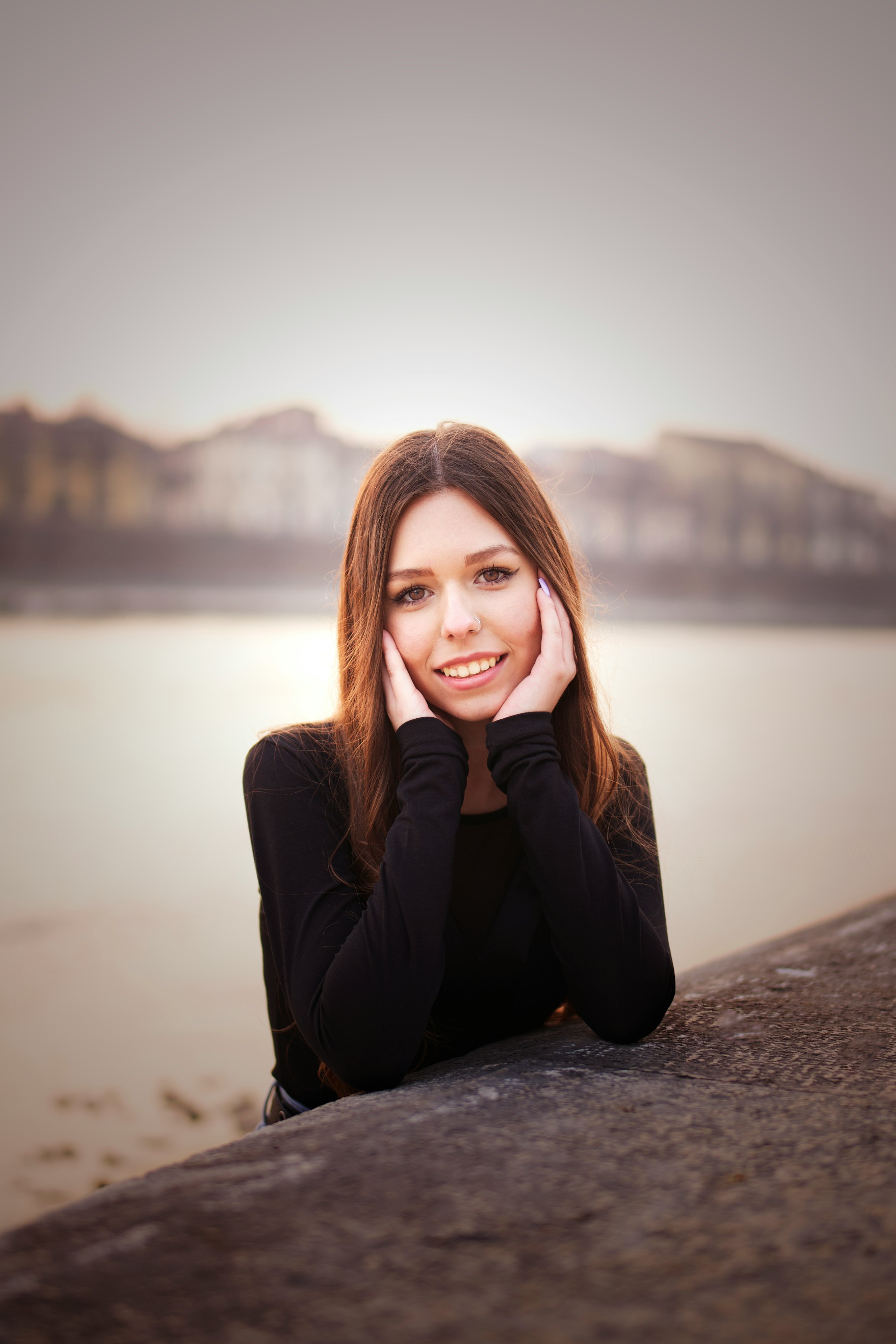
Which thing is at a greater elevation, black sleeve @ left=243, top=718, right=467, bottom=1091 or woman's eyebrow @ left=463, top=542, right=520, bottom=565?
woman's eyebrow @ left=463, top=542, right=520, bottom=565

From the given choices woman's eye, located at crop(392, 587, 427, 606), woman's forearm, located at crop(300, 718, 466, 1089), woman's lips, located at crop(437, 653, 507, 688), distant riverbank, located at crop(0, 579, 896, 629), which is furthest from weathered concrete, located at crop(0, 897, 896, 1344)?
distant riverbank, located at crop(0, 579, 896, 629)

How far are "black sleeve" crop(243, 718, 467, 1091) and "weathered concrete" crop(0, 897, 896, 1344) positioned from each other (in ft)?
0.27

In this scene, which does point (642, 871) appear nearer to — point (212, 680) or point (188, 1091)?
point (188, 1091)

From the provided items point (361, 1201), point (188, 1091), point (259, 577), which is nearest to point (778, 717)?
Result: point (259, 577)

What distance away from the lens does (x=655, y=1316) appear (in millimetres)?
556

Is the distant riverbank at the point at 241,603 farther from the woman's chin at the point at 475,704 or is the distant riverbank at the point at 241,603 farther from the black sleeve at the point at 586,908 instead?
the black sleeve at the point at 586,908

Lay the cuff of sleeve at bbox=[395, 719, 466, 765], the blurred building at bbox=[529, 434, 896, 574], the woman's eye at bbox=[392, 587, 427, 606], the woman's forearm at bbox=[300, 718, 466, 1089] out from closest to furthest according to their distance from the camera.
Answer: the woman's forearm at bbox=[300, 718, 466, 1089], the cuff of sleeve at bbox=[395, 719, 466, 765], the woman's eye at bbox=[392, 587, 427, 606], the blurred building at bbox=[529, 434, 896, 574]

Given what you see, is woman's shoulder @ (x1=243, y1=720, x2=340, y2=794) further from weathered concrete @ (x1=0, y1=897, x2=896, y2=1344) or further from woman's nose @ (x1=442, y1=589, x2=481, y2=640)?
weathered concrete @ (x1=0, y1=897, x2=896, y2=1344)

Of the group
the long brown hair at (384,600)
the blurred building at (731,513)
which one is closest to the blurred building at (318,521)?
the blurred building at (731,513)

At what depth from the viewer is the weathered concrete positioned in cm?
56

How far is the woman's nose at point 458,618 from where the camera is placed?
1.33m

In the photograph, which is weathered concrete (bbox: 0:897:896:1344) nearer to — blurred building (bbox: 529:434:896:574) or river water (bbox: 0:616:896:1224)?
river water (bbox: 0:616:896:1224)

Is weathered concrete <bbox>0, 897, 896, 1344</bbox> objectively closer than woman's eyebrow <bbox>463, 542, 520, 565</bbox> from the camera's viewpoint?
Yes

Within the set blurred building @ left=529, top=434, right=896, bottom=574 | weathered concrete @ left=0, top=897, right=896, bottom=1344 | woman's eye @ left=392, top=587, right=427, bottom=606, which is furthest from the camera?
blurred building @ left=529, top=434, right=896, bottom=574
